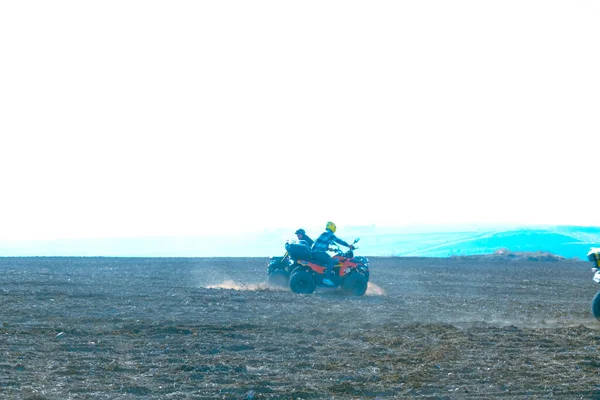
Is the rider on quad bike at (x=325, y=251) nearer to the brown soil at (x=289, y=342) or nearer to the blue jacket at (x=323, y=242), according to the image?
the blue jacket at (x=323, y=242)

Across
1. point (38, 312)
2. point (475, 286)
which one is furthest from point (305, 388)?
point (475, 286)

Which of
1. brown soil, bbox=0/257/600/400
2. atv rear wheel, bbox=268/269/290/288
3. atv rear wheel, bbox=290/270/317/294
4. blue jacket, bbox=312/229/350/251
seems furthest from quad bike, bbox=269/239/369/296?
atv rear wheel, bbox=268/269/290/288

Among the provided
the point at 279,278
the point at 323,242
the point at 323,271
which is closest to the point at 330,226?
the point at 323,242

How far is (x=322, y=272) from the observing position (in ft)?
70.5

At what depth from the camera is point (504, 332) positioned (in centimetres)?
1352

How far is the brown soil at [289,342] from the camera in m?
9.05

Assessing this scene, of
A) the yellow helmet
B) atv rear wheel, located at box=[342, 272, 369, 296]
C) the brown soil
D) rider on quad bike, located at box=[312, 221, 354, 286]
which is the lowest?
the brown soil

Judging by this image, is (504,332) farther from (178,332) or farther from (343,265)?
(343,265)

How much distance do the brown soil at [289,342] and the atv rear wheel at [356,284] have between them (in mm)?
350

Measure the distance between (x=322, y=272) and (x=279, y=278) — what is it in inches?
61.8

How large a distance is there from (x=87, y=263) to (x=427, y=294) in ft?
57.1

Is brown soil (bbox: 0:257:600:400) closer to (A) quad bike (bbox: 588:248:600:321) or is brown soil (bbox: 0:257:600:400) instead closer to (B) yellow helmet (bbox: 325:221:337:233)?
(A) quad bike (bbox: 588:248:600:321)

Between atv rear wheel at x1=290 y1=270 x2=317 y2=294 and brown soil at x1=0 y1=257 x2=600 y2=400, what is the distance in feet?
0.92

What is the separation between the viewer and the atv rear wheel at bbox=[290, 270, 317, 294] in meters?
21.2
